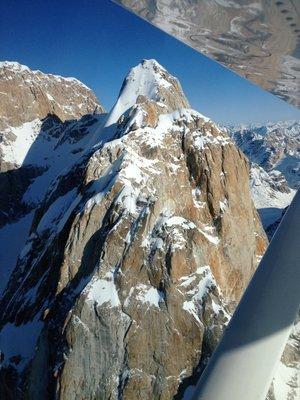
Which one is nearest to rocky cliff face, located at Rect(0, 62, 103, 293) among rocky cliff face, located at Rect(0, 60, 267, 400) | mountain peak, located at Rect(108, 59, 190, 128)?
mountain peak, located at Rect(108, 59, 190, 128)

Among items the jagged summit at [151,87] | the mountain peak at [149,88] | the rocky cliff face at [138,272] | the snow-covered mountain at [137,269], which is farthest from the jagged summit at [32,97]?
the rocky cliff face at [138,272]

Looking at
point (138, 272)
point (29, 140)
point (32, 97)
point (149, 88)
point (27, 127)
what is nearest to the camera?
point (138, 272)

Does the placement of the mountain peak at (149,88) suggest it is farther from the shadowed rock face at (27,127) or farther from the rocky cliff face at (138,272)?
the shadowed rock face at (27,127)

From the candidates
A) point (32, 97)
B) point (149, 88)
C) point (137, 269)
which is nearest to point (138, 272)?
point (137, 269)

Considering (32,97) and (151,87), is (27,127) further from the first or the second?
(151,87)

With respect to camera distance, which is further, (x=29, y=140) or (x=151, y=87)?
(x=29, y=140)

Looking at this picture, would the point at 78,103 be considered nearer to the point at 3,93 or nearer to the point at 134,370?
the point at 3,93

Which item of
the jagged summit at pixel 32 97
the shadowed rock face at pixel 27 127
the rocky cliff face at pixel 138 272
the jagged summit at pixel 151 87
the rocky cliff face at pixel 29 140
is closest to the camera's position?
the rocky cliff face at pixel 138 272

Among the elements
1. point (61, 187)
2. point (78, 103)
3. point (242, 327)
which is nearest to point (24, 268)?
point (61, 187)
